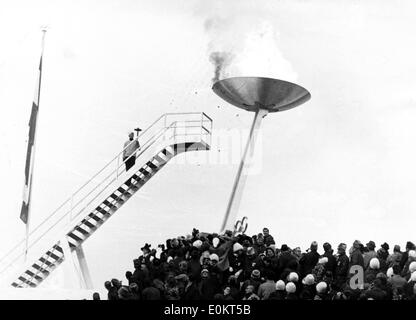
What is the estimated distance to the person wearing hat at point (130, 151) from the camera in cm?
2517

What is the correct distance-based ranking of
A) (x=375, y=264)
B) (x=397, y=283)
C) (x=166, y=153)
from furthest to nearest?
(x=166, y=153) < (x=375, y=264) < (x=397, y=283)

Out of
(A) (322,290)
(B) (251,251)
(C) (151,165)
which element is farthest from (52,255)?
(A) (322,290)

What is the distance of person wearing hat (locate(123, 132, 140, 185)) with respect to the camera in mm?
25172

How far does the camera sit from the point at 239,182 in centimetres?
2730

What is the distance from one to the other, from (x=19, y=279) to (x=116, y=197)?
393cm

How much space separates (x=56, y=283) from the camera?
24328 mm

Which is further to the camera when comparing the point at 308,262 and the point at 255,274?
the point at 308,262

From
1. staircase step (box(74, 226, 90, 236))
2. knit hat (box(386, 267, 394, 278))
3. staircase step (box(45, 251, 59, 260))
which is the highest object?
staircase step (box(74, 226, 90, 236))

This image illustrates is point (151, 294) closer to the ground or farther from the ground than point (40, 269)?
closer to the ground

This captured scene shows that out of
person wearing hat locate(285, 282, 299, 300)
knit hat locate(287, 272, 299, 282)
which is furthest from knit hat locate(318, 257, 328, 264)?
person wearing hat locate(285, 282, 299, 300)

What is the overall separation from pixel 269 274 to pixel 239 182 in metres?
12.0

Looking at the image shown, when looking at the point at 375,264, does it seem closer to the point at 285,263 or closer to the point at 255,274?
the point at 285,263

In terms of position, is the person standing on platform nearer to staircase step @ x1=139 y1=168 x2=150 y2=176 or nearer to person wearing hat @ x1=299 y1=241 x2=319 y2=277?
staircase step @ x1=139 y1=168 x2=150 y2=176

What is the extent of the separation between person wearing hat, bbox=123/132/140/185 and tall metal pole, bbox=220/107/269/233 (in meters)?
3.85
